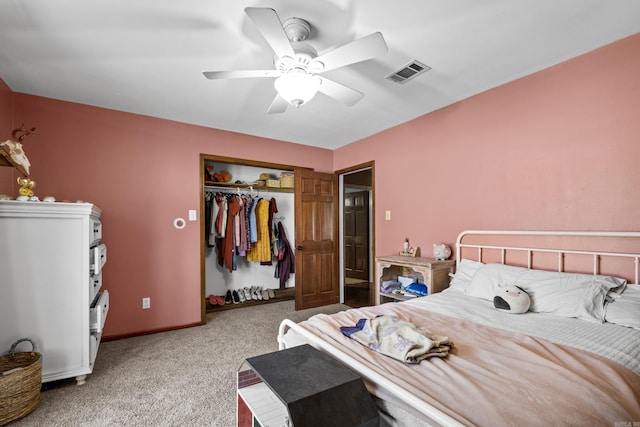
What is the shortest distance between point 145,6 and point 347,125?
239cm

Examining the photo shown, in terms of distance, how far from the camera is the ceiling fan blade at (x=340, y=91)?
2.00 m

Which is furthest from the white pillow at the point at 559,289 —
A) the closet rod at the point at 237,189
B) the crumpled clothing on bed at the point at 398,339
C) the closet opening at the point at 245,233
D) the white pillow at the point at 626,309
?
the closet rod at the point at 237,189

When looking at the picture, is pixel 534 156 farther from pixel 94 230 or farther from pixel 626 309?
pixel 94 230

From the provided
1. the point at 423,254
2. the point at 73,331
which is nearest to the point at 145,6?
the point at 73,331

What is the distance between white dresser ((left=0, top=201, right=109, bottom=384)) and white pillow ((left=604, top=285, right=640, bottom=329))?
3432mm

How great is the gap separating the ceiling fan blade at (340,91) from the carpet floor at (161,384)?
220cm

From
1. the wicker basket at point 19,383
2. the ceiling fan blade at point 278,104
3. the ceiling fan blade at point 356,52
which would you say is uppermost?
the ceiling fan blade at point 356,52

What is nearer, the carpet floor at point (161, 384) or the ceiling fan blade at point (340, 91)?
the carpet floor at point (161, 384)

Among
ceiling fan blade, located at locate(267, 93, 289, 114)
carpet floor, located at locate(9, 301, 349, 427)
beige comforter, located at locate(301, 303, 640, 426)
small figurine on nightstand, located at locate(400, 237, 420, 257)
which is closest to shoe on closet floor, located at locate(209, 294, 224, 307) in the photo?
carpet floor, located at locate(9, 301, 349, 427)

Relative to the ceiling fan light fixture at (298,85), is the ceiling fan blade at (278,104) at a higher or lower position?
higher

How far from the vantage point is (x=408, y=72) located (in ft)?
7.84

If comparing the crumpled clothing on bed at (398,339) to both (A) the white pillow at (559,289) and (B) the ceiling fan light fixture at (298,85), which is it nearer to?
(A) the white pillow at (559,289)

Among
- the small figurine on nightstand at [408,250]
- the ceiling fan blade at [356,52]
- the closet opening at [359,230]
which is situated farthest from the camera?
the closet opening at [359,230]

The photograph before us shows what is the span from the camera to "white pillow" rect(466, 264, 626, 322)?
178cm
